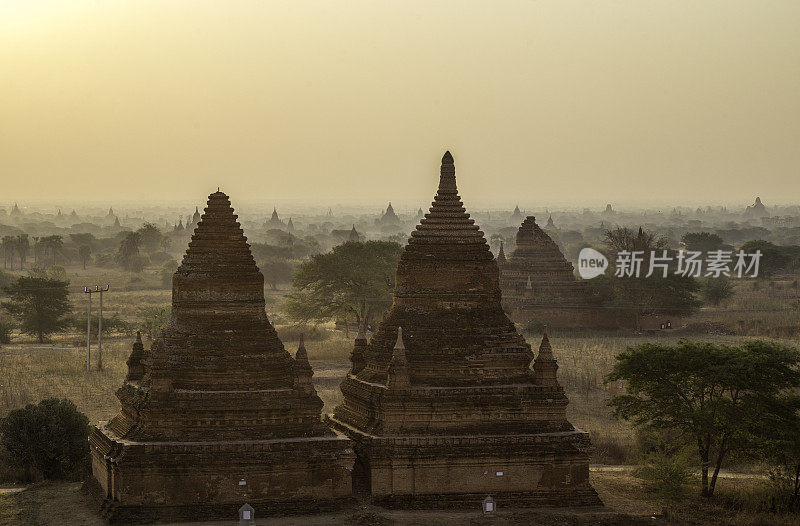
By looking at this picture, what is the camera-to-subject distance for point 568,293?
193 ft

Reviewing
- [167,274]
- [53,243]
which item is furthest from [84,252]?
[167,274]

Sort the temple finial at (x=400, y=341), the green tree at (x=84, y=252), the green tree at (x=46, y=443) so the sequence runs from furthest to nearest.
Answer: the green tree at (x=84, y=252) → the green tree at (x=46, y=443) → the temple finial at (x=400, y=341)

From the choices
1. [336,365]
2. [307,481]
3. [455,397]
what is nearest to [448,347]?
[455,397]

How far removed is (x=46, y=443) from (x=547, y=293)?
35.4 meters

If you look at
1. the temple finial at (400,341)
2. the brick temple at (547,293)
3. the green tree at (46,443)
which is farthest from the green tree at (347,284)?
the temple finial at (400,341)

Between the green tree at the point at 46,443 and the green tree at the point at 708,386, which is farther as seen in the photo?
the green tree at the point at 46,443

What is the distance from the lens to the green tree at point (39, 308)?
5831cm

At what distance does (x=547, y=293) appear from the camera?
2308 inches

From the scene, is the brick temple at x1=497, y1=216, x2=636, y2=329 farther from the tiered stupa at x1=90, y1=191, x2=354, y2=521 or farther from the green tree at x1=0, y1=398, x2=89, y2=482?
the tiered stupa at x1=90, y1=191, x2=354, y2=521

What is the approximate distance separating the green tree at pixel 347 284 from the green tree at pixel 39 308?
11.8 m

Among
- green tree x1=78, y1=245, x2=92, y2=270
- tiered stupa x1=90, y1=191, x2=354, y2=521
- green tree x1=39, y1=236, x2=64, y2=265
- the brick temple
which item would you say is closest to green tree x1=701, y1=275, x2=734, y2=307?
the brick temple

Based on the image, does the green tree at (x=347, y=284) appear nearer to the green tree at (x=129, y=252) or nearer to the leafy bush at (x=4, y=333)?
the leafy bush at (x=4, y=333)

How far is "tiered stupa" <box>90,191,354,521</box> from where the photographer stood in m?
22.2

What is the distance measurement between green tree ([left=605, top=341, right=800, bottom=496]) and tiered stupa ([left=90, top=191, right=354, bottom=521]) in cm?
808
